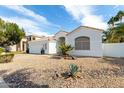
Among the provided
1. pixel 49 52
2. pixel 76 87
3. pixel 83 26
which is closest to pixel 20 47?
pixel 49 52

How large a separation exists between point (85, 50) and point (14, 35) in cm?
1896

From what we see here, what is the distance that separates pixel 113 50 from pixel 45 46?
1219 centimetres

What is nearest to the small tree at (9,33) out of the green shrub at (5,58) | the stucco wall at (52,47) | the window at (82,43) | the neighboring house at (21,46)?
the neighboring house at (21,46)

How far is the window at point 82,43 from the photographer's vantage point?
20219mm

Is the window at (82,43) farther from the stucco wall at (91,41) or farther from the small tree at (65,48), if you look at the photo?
the small tree at (65,48)

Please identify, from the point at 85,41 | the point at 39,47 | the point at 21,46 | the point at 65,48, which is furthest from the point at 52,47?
the point at 21,46

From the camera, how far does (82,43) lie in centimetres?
2064

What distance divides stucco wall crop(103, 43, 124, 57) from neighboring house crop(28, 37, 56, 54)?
912cm

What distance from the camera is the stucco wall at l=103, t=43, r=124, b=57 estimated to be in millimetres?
19172

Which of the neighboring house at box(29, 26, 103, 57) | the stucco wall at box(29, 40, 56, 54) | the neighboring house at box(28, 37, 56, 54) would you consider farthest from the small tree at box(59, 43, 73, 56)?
the stucco wall at box(29, 40, 56, 54)

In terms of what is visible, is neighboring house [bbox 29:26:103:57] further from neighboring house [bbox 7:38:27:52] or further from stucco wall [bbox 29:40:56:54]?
neighboring house [bbox 7:38:27:52]

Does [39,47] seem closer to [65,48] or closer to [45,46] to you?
[45,46]
